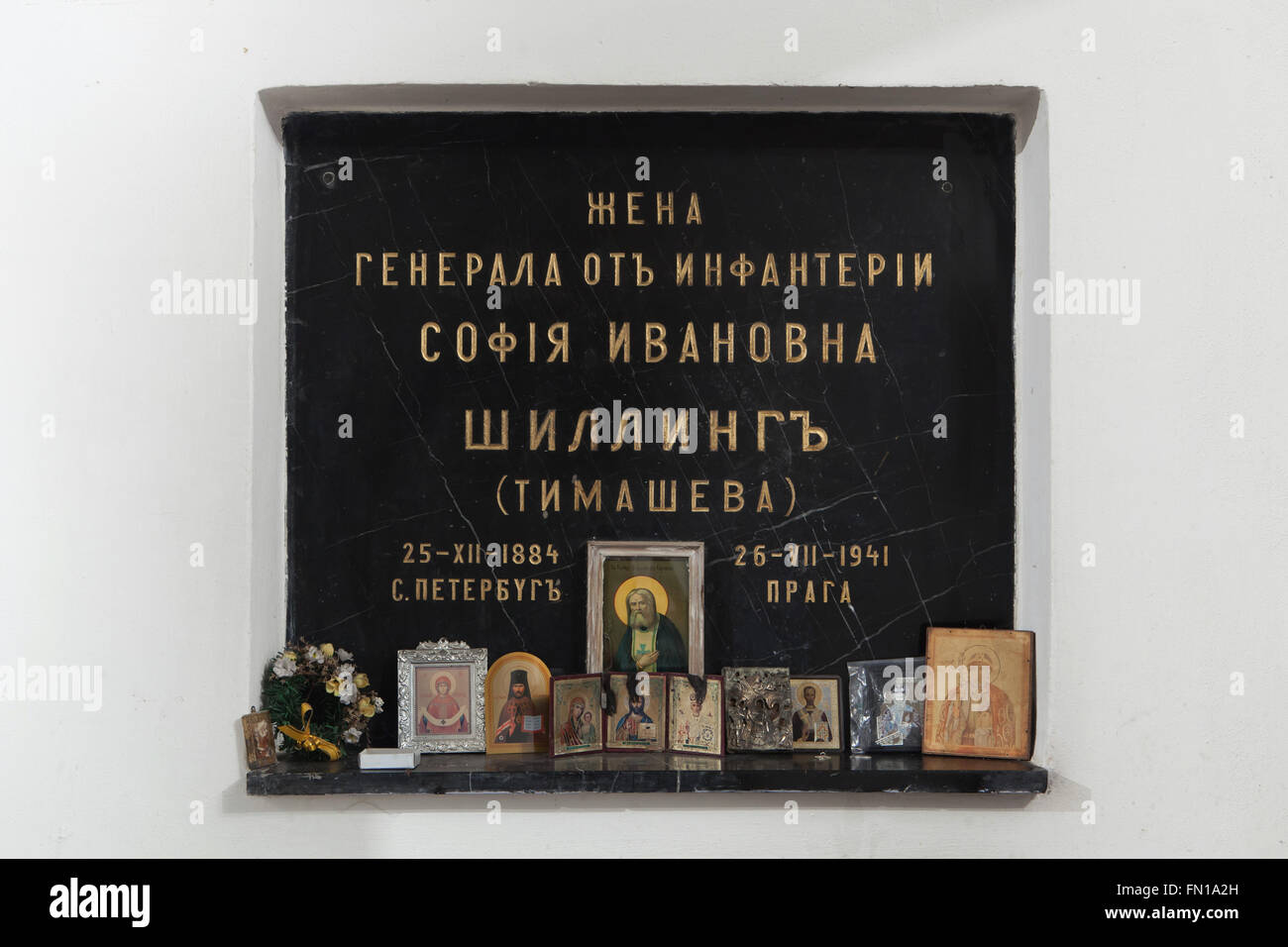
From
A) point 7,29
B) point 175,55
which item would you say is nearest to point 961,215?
point 175,55

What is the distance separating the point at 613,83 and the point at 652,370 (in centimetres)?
74

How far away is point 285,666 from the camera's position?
8.43 ft

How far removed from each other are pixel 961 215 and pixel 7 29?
99.3 inches

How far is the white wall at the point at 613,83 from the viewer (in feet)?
8.21

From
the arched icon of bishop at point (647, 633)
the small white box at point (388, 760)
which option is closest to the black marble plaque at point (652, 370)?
the arched icon of bishop at point (647, 633)

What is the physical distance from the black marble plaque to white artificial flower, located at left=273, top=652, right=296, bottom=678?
14cm

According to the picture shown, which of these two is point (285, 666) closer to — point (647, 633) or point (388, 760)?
point (388, 760)

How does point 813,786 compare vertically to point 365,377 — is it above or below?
below

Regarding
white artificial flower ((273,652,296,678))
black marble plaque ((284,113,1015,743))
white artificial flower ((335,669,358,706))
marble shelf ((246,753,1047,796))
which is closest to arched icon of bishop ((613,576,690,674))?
black marble plaque ((284,113,1015,743))

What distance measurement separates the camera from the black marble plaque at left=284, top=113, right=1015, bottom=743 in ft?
8.82

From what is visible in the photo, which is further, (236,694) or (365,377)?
(365,377)

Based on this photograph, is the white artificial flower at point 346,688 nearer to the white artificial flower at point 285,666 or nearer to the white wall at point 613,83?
the white artificial flower at point 285,666
